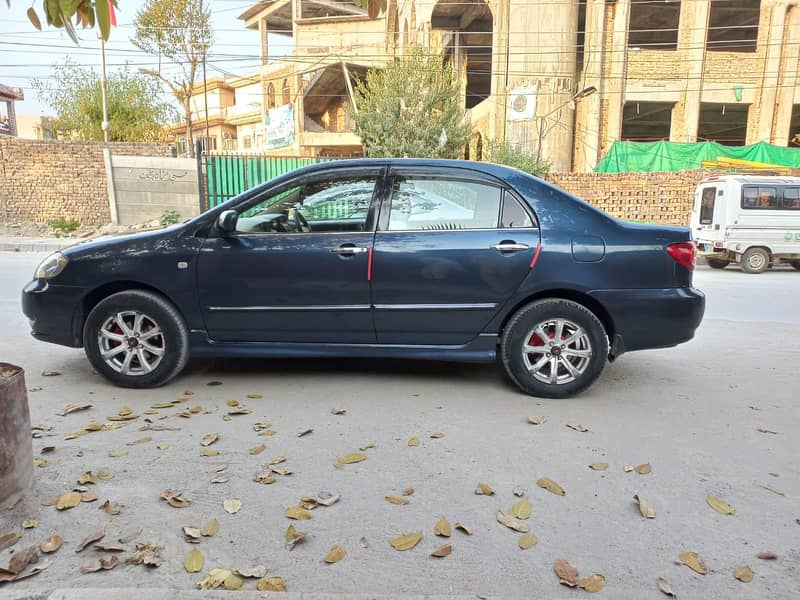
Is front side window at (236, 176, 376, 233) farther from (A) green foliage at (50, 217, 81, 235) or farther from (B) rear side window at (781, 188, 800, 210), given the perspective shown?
(A) green foliage at (50, 217, 81, 235)

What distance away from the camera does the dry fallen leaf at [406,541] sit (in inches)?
98.8

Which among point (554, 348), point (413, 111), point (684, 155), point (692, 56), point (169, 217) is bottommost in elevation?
point (554, 348)

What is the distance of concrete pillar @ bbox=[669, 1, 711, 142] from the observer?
23953mm

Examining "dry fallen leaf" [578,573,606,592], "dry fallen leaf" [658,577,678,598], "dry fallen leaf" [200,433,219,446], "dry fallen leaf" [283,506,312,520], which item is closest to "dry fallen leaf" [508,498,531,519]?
"dry fallen leaf" [578,573,606,592]

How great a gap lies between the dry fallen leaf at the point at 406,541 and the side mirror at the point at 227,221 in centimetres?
264

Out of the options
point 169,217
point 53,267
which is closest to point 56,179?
point 169,217

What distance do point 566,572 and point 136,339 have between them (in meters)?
3.44

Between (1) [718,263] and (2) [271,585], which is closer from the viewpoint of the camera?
(2) [271,585]

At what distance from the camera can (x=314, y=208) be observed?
4551 millimetres

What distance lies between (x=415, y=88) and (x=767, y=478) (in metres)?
17.0

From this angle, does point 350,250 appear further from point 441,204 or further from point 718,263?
point 718,263

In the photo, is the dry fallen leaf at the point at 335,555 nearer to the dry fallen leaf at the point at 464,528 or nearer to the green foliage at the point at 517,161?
the dry fallen leaf at the point at 464,528

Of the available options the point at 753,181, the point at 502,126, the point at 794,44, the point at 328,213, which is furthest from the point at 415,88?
the point at 794,44

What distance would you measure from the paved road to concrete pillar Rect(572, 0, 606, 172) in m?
20.5
